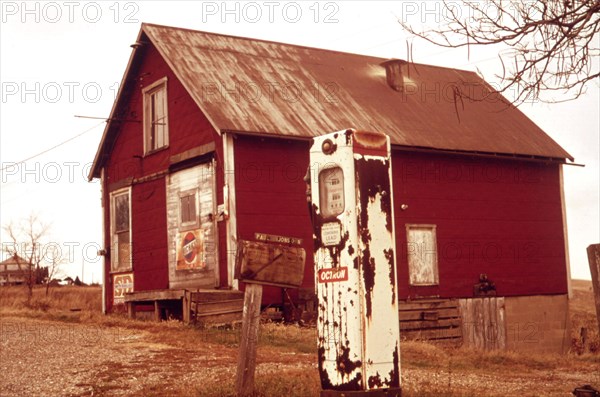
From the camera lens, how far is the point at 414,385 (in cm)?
930

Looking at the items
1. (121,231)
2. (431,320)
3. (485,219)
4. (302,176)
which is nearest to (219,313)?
(302,176)

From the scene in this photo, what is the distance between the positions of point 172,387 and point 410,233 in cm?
1211

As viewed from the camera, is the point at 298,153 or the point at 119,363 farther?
the point at 298,153

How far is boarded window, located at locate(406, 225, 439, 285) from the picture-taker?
20.3 meters

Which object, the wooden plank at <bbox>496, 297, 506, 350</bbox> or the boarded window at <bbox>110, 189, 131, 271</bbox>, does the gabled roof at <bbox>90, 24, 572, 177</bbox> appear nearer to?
the boarded window at <bbox>110, 189, 131, 271</bbox>

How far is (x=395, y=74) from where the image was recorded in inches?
922

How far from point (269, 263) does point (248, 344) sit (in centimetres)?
83

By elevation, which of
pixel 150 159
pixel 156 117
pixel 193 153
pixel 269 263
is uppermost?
pixel 156 117

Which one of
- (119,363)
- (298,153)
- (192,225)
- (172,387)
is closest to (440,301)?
(298,153)

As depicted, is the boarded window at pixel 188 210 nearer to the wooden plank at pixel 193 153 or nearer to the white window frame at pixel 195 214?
the white window frame at pixel 195 214

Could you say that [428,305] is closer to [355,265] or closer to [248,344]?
[248,344]

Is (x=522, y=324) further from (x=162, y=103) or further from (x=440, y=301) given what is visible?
(x=162, y=103)

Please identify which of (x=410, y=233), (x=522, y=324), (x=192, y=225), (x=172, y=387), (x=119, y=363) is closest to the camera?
(x=172, y=387)

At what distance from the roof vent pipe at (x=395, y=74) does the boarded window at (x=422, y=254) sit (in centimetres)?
468
